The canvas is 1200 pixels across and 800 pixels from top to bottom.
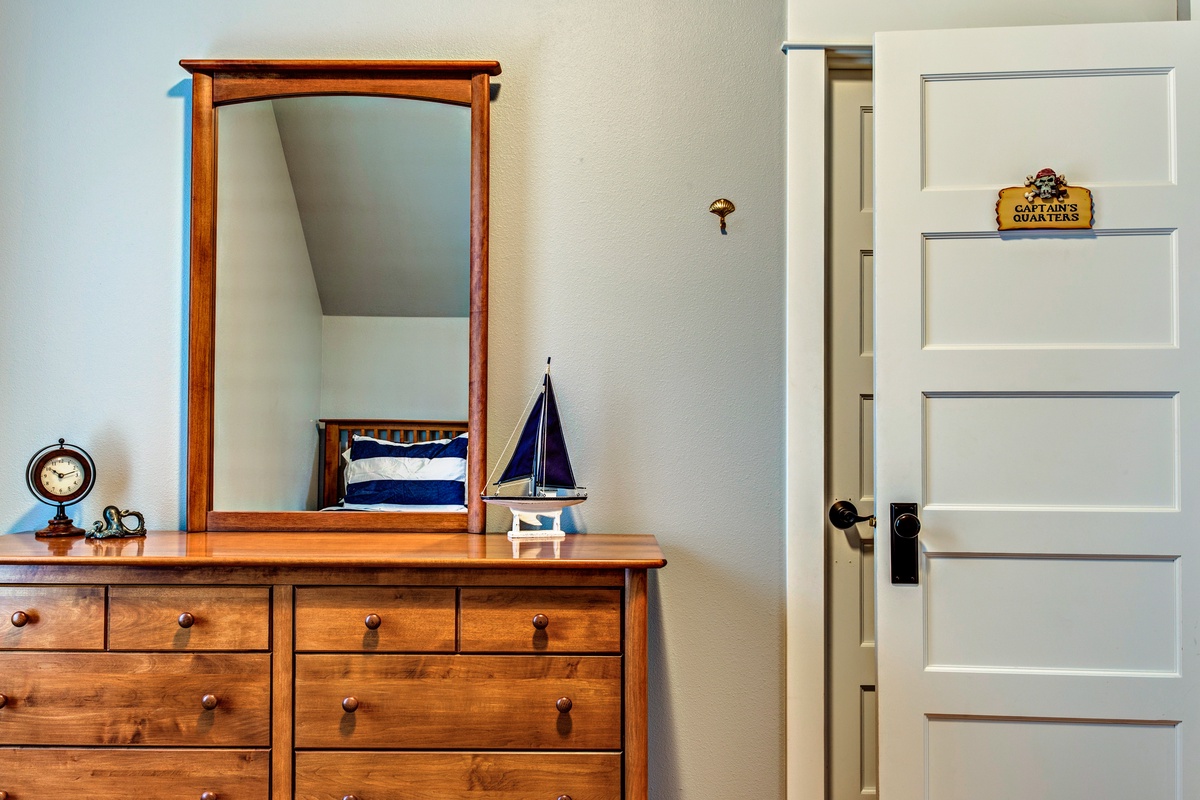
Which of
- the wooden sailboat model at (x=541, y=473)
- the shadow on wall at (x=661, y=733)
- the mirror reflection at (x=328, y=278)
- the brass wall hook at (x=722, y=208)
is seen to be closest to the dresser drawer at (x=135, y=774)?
the mirror reflection at (x=328, y=278)

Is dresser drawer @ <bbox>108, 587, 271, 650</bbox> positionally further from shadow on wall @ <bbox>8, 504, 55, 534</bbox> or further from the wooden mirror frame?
shadow on wall @ <bbox>8, 504, 55, 534</bbox>

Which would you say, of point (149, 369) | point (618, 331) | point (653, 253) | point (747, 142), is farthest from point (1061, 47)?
point (149, 369)

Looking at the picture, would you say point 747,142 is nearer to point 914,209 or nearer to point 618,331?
point 914,209

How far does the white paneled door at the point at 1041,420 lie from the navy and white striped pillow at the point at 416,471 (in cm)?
101

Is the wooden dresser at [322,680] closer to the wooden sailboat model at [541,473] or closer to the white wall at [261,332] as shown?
Answer: the wooden sailboat model at [541,473]

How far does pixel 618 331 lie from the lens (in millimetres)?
1947

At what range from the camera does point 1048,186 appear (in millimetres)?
1737

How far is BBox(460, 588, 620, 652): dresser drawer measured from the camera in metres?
1.51

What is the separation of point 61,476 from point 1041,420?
2301 mm

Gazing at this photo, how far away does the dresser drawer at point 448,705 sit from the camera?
150 cm

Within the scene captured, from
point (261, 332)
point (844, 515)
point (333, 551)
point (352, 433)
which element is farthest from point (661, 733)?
point (261, 332)

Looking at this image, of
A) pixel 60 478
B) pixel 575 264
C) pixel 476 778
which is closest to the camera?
pixel 476 778

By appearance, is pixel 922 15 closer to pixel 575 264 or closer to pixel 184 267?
pixel 575 264

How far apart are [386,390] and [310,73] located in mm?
821
